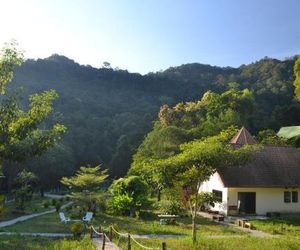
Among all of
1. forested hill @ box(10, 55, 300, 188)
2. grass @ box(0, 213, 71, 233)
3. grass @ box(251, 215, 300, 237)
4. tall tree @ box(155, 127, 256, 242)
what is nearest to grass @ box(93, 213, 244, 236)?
grass @ box(251, 215, 300, 237)

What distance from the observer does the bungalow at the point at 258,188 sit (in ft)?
111

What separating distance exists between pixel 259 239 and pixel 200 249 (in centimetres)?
480

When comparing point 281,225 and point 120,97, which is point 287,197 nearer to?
point 281,225

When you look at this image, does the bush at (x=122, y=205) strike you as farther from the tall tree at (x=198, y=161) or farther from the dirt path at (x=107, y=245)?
the dirt path at (x=107, y=245)

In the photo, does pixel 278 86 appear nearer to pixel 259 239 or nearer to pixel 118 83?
pixel 118 83

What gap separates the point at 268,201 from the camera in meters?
34.7

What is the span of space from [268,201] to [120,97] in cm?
8237

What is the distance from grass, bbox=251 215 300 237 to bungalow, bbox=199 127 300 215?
2.32m

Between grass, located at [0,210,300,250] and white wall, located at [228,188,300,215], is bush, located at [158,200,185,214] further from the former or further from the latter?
white wall, located at [228,188,300,215]

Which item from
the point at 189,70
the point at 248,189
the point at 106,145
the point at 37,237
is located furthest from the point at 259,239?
the point at 189,70

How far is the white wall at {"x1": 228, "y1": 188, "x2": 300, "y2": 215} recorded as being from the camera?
34.1 meters

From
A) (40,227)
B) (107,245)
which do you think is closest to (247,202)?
(40,227)

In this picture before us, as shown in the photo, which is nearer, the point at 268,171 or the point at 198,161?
the point at 198,161

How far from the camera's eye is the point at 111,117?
9656 centimetres
